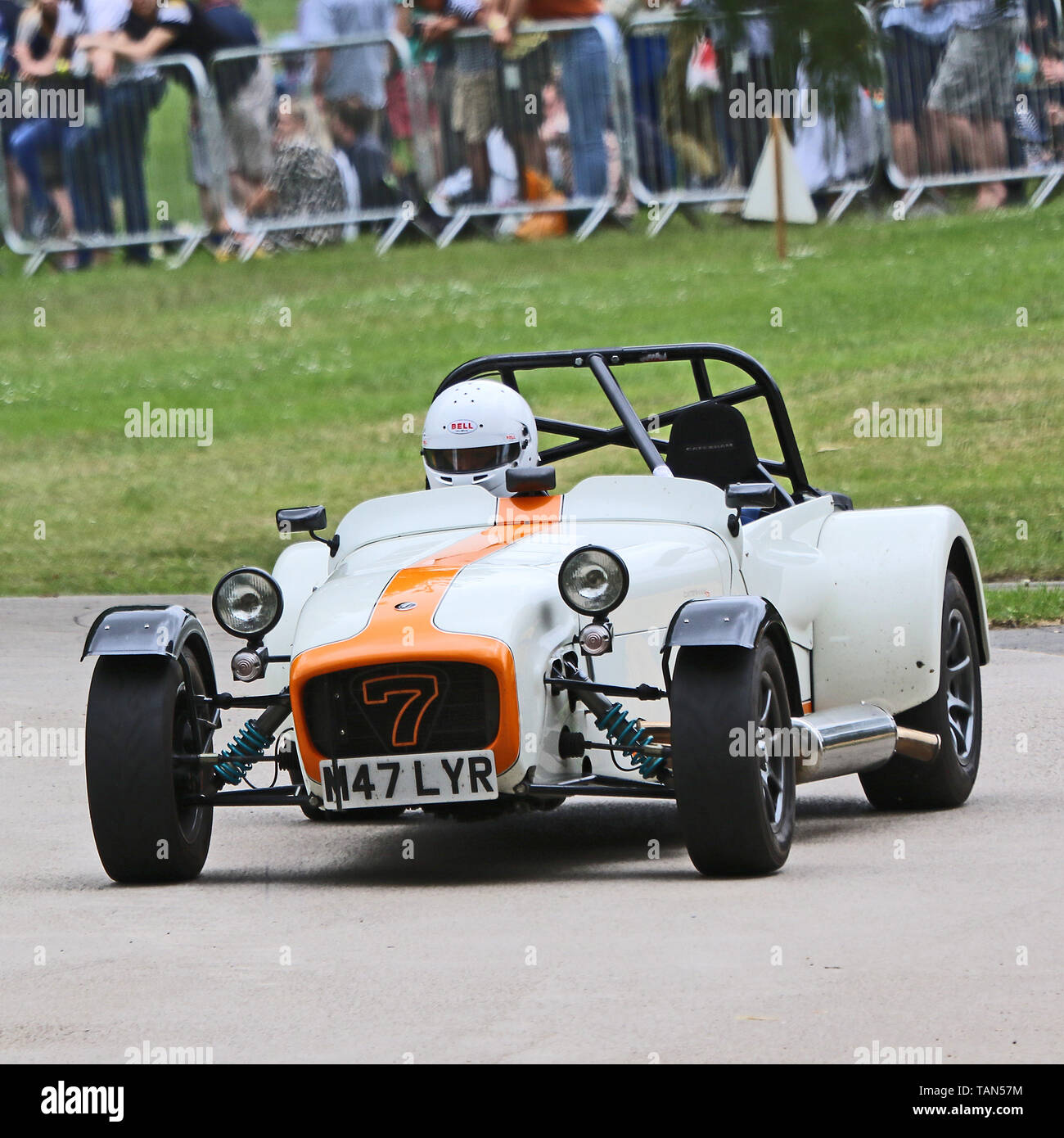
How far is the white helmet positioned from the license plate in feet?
6.00

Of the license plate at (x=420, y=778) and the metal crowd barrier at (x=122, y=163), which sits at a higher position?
the metal crowd barrier at (x=122, y=163)

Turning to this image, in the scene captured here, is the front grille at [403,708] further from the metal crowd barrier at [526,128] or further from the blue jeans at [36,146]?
the blue jeans at [36,146]

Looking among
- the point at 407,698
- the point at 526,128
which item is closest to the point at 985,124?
the point at 526,128

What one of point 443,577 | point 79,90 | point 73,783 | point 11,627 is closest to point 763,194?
point 79,90

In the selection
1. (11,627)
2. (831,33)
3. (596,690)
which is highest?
(831,33)

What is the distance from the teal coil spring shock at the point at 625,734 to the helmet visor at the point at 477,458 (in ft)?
5.60

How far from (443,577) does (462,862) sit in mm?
991

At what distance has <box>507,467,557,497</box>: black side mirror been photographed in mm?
7902

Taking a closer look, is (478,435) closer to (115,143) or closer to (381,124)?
(381,124)

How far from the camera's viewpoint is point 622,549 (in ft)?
24.4

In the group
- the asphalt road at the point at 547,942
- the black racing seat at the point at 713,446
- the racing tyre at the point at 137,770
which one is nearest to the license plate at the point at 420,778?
the asphalt road at the point at 547,942

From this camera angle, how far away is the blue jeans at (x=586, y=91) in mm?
28344

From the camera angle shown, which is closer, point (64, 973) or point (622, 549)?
point (64, 973)
